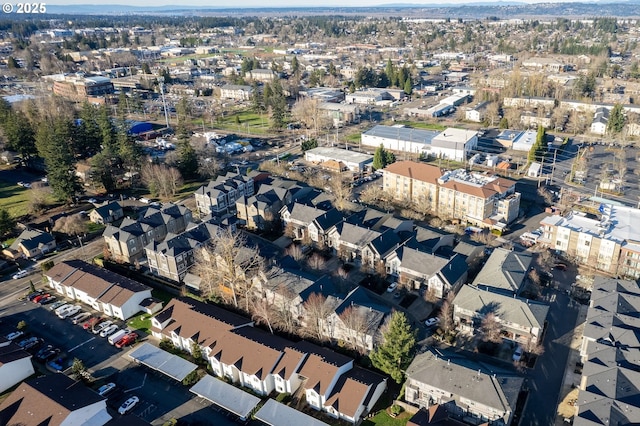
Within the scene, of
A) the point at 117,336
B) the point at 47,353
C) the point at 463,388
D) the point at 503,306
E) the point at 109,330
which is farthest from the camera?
the point at 109,330

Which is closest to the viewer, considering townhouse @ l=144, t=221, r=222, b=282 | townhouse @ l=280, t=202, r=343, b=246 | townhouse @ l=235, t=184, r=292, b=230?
townhouse @ l=144, t=221, r=222, b=282

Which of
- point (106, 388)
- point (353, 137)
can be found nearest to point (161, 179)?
point (106, 388)

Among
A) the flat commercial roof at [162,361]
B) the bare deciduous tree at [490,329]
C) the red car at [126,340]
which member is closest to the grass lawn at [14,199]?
the red car at [126,340]

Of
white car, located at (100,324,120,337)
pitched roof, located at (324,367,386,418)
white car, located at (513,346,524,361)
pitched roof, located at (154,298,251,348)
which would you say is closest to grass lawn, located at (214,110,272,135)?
white car, located at (100,324,120,337)

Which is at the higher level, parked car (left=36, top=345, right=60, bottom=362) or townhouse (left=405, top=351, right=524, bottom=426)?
townhouse (left=405, top=351, right=524, bottom=426)

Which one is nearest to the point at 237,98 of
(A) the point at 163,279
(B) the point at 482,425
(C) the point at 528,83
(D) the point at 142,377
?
(C) the point at 528,83

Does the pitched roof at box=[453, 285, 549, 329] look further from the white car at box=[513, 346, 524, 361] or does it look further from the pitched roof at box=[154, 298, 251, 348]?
the pitched roof at box=[154, 298, 251, 348]

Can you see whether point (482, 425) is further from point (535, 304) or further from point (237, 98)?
point (237, 98)

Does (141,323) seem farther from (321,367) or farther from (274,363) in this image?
(321,367)
